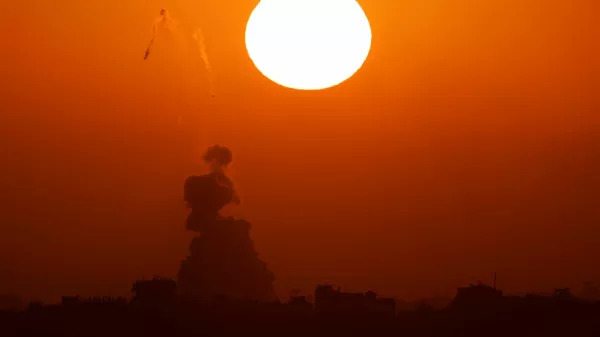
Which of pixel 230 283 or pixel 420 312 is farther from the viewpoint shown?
pixel 230 283

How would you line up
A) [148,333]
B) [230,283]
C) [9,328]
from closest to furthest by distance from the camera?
[9,328] → [148,333] → [230,283]

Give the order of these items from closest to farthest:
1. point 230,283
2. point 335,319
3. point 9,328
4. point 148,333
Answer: point 9,328 < point 148,333 < point 335,319 < point 230,283

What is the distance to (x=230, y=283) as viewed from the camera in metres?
31.9

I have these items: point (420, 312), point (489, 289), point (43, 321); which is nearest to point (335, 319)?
point (420, 312)

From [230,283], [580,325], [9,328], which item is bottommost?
[9,328]

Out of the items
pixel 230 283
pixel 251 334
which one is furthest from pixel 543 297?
pixel 230 283

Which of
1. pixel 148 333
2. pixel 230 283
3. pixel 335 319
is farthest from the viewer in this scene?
pixel 230 283

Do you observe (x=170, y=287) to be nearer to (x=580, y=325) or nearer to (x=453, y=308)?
(x=453, y=308)

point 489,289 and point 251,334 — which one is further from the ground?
point 489,289

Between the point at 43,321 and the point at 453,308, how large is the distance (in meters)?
9.88

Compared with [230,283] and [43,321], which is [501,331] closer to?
[43,321]

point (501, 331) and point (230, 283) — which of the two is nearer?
point (501, 331)

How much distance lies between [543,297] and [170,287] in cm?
964

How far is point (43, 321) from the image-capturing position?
18.6 metres
